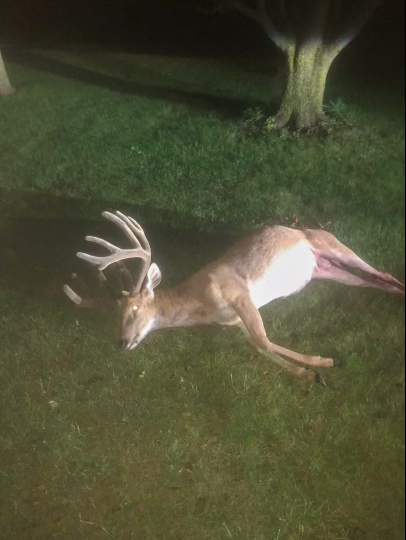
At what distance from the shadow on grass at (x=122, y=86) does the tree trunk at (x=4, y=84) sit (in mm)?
42

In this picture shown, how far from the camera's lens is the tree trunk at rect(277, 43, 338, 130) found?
164 cm

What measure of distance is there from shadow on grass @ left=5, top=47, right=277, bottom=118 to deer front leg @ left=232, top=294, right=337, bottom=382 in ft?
2.38

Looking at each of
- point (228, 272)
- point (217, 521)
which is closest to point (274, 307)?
point (228, 272)

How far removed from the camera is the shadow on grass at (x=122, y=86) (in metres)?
2.00

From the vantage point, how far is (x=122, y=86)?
215cm

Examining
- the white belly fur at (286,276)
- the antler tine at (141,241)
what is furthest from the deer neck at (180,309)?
the white belly fur at (286,276)

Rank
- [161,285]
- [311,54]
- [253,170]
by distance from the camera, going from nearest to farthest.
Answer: [311,54], [253,170], [161,285]

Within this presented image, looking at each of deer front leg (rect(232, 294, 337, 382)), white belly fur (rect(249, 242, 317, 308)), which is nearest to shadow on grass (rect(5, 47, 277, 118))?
white belly fur (rect(249, 242, 317, 308))

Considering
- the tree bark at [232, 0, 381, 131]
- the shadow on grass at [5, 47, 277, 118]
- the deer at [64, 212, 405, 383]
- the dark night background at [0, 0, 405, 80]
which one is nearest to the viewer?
the tree bark at [232, 0, 381, 131]

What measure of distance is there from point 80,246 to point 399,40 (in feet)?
5.12

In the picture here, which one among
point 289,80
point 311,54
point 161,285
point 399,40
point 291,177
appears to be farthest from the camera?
point 161,285

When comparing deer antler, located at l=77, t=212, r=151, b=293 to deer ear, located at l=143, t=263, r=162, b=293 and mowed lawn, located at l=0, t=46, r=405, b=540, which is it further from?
mowed lawn, located at l=0, t=46, r=405, b=540

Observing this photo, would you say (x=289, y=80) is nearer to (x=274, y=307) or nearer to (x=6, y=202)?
(x=274, y=307)

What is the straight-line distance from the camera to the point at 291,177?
192 cm
